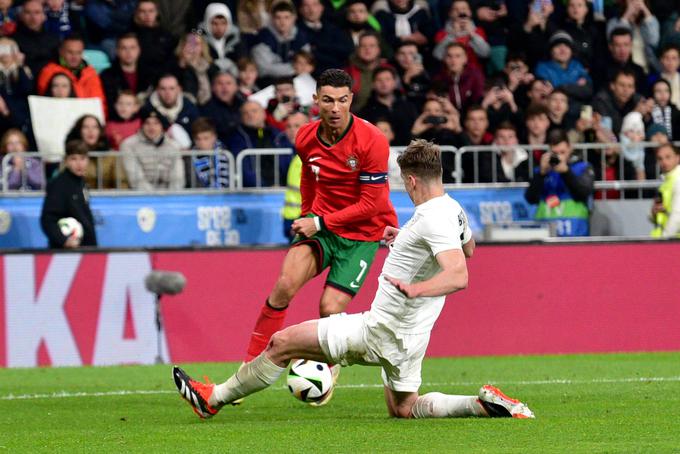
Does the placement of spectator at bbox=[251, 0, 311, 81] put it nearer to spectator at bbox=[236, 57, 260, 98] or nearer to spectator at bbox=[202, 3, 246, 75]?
spectator at bbox=[202, 3, 246, 75]

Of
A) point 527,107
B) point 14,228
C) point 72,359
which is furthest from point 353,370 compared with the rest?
point 527,107

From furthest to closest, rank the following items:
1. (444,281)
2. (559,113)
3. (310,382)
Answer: (559,113) < (310,382) < (444,281)

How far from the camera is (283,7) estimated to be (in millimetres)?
19031

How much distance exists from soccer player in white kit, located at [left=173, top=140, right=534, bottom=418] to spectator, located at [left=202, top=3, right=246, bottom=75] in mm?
9939

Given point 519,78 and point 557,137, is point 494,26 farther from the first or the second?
point 557,137

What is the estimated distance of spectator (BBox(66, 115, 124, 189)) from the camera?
655 inches

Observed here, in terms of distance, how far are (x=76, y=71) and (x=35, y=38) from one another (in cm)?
83

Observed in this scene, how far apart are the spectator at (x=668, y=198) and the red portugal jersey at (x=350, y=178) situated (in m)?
6.32

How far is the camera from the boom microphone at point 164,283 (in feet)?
49.2

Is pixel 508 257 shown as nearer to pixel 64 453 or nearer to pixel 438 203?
pixel 438 203

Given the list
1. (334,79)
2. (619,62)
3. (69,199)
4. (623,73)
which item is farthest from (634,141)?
(334,79)

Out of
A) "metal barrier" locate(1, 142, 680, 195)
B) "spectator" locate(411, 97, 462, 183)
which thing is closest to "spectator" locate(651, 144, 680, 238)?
"metal barrier" locate(1, 142, 680, 195)

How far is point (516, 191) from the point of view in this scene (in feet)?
55.9

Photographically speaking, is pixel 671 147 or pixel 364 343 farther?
pixel 671 147
